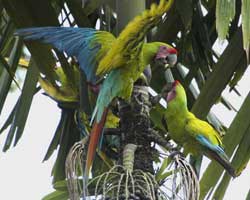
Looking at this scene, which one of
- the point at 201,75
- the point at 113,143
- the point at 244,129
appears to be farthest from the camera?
the point at 201,75

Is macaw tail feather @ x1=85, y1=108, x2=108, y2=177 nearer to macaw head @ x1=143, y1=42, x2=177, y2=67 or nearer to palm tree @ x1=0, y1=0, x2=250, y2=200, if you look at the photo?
palm tree @ x1=0, y1=0, x2=250, y2=200

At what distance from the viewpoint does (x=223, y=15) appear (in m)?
0.99

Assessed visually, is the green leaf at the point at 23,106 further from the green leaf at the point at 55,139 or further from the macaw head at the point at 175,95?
the macaw head at the point at 175,95

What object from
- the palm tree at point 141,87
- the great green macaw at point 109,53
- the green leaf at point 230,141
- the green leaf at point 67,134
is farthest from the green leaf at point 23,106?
the green leaf at point 230,141

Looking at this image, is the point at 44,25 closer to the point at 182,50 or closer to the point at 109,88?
the point at 109,88

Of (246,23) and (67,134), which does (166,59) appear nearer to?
(246,23)

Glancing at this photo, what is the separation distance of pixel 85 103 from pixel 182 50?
46cm

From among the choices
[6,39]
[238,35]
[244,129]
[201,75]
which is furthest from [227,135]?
[6,39]

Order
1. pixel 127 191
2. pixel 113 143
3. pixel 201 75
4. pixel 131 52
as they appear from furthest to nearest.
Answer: pixel 201 75, pixel 113 143, pixel 131 52, pixel 127 191

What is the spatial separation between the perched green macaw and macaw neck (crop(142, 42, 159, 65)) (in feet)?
0.38

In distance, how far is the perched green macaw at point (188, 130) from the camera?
128 cm

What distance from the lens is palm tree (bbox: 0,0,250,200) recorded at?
3.41 feet

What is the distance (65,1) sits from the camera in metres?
1.42

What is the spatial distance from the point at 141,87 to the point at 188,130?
Answer: 0.72 feet
